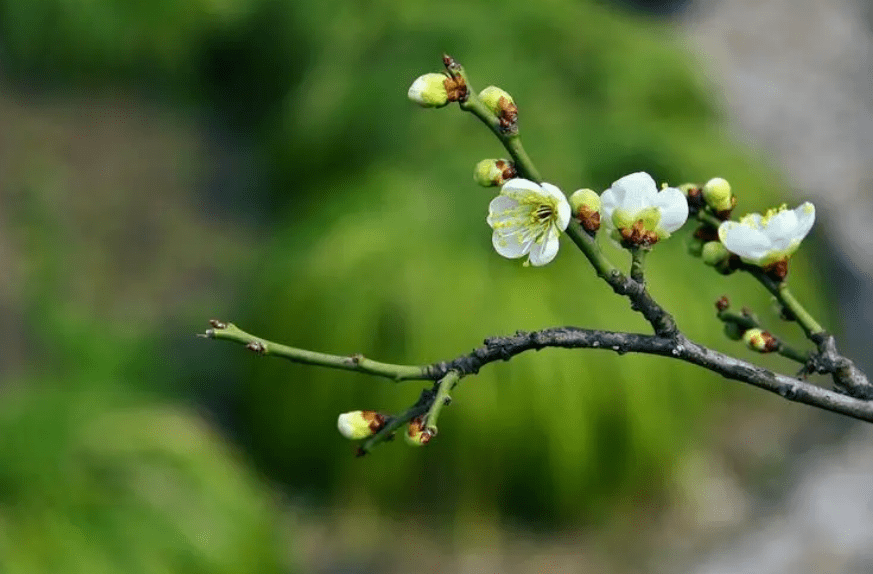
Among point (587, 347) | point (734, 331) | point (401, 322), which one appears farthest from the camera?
point (401, 322)

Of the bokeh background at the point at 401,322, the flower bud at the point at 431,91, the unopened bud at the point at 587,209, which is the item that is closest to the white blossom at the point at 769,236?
the unopened bud at the point at 587,209

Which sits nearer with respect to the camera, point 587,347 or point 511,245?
point 587,347

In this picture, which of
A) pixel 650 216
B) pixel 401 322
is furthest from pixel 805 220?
pixel 401 322

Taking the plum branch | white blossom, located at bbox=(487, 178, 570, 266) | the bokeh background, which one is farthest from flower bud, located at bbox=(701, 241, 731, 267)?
the bokeh background

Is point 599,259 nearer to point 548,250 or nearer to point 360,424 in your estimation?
point 548,250

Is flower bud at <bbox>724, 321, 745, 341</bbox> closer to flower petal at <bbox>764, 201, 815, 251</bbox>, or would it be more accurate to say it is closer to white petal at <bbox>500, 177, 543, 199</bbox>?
flower petal at <bbox>764, 201, 815, 251</bbox>

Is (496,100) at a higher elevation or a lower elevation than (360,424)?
higher
